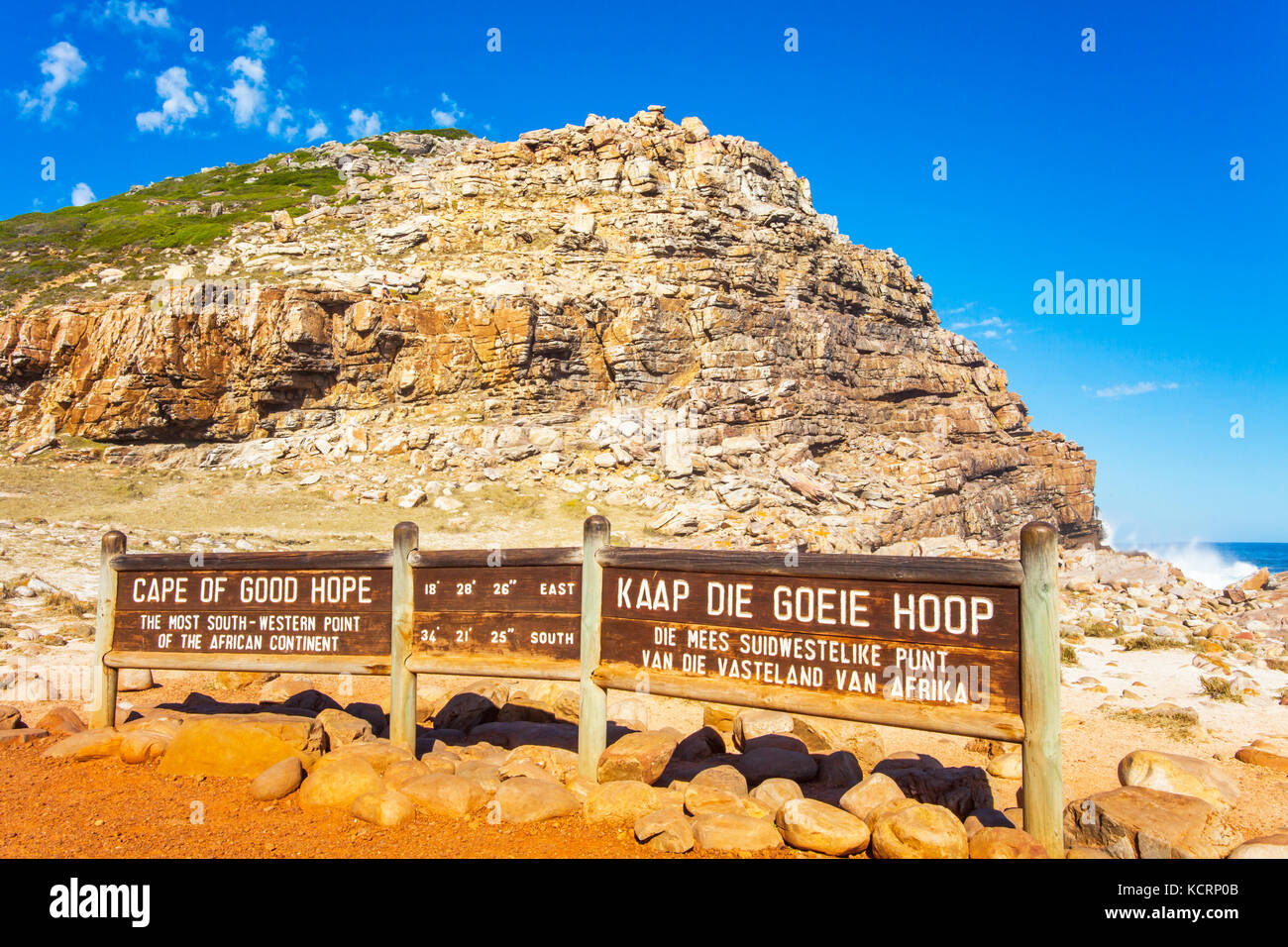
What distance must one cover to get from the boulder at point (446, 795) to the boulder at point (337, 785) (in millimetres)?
216

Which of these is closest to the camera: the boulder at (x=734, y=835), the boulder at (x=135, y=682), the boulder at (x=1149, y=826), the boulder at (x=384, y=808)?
the boulder at (x=734, y=835)

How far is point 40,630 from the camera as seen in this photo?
12.3m

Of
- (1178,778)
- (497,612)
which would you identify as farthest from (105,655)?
(1178,778)

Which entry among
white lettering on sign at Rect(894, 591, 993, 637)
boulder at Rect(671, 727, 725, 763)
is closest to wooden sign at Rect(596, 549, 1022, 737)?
white lettering on sign at Rect(894, 591, 993, 637)

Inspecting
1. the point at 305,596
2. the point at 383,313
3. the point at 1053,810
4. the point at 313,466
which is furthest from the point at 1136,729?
the point at 383,313

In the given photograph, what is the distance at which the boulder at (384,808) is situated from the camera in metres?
4.41

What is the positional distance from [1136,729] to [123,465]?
3334 centimetres

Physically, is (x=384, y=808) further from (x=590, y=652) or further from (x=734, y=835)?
(x=734, y=835)

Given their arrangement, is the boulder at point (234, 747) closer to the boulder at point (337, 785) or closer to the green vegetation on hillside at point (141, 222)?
the boulder at point (337, 785)

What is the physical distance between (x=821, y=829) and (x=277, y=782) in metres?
3.32

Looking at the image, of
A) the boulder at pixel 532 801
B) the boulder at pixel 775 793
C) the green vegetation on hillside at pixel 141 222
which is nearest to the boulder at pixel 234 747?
the boulder at pixel 532 801

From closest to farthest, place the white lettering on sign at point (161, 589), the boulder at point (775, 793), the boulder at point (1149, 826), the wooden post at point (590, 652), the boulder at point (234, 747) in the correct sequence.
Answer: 1. the boulder at point (1149, 826)
2. the boulder at point (775, 793)
3. the wooden post at point (590, 652)
4. the boulder at point (234, 747)
5. the white lettering on sign at point (161, 589)

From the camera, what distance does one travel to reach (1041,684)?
12.5 ft

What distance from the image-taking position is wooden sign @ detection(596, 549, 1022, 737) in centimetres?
398
